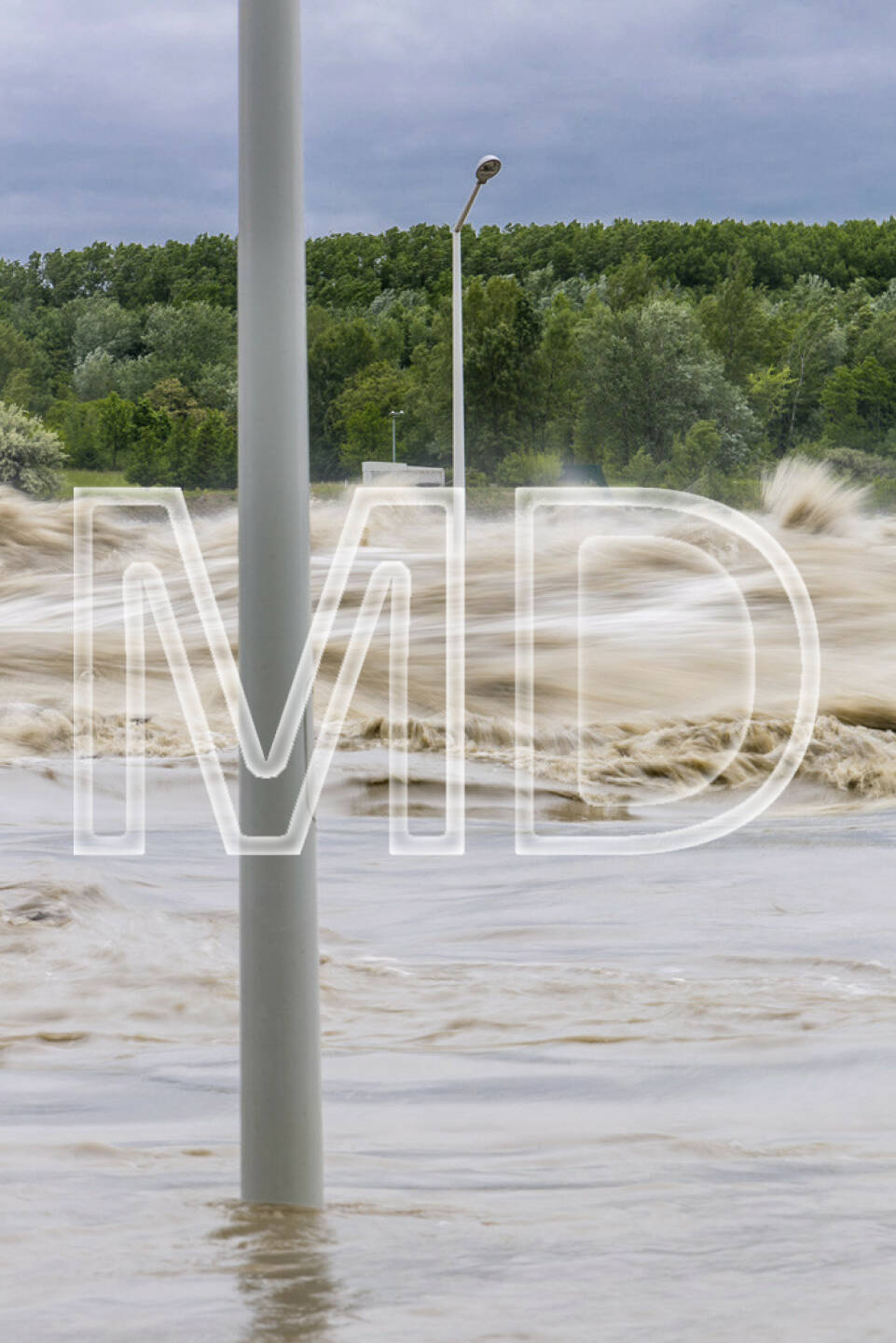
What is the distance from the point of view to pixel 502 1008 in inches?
206

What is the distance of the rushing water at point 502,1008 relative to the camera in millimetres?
2826

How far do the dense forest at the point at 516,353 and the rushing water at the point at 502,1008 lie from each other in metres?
9.99

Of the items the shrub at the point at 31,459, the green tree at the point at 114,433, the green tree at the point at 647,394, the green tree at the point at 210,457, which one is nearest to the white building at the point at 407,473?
the green tree at the point at 210,457

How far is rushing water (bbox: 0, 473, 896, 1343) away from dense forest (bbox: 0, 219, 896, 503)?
999cm

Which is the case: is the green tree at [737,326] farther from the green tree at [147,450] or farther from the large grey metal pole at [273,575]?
the large grey metal pole at [273,575]

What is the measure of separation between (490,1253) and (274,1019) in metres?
0.78

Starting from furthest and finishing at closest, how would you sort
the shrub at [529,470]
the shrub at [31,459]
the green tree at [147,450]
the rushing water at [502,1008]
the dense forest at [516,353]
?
the shrub at [529,470] < the dense forest at [516,353] < the green tree at [147,450] < the shrub at [31,459] < the rushing water at [502,1008]

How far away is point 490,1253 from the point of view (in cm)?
302

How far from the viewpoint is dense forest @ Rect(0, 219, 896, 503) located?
2462cm

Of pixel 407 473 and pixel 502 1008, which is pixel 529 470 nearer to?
pixel 407 473

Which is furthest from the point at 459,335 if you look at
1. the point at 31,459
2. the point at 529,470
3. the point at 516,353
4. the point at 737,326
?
the point at 737,326

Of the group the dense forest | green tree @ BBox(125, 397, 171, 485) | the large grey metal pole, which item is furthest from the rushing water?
the dense forest

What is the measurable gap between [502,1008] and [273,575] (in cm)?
296

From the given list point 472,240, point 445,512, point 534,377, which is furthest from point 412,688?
point 472,240
